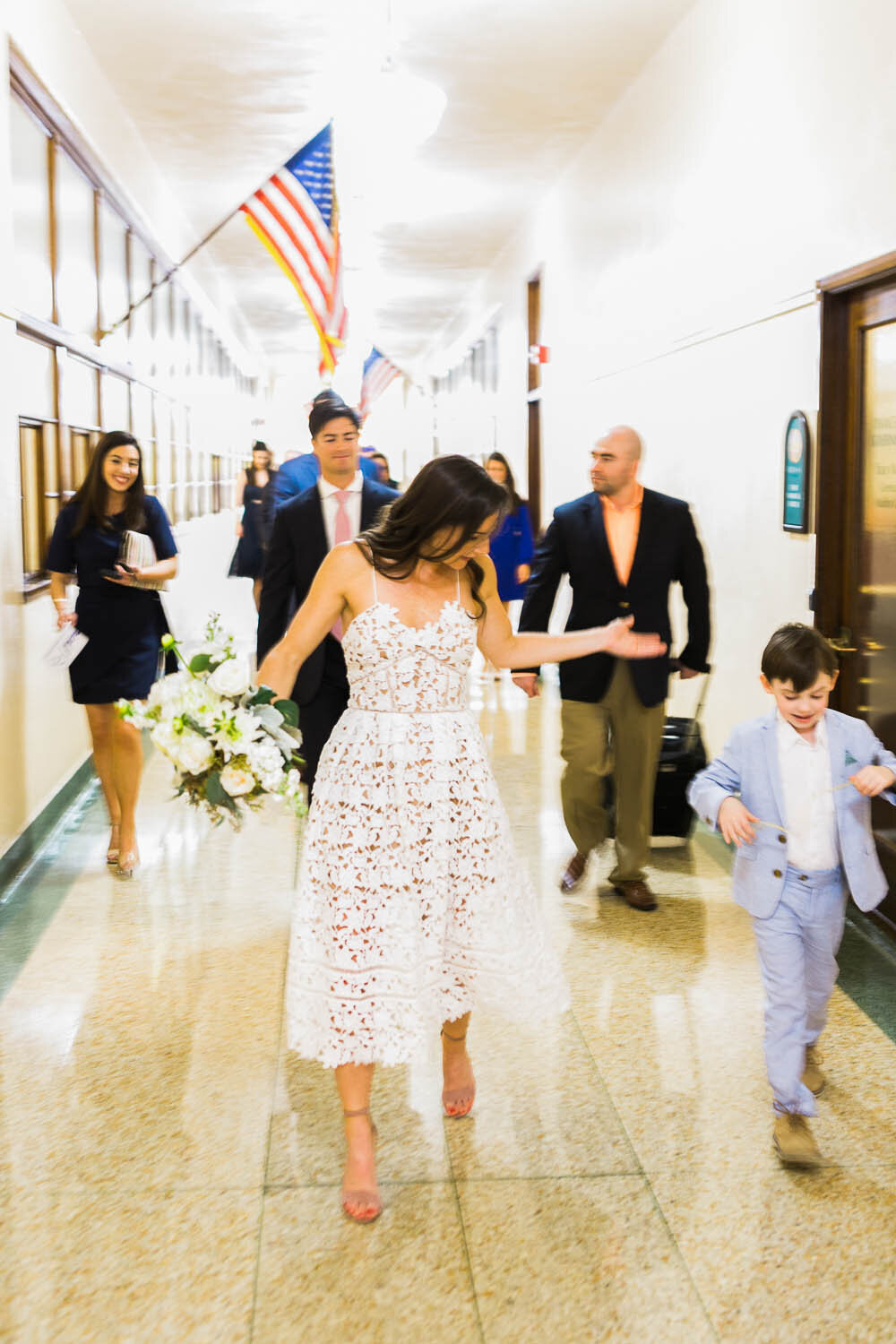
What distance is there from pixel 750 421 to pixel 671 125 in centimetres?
227

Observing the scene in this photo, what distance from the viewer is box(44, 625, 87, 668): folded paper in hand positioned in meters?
5.18

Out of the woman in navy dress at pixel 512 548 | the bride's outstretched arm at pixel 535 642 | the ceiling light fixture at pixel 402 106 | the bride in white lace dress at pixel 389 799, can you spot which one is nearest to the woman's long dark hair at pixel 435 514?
the bride in white lace dress at pixel 389 799

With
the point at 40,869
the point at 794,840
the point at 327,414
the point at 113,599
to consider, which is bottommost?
the point at 40,869

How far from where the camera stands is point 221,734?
2.72 meters

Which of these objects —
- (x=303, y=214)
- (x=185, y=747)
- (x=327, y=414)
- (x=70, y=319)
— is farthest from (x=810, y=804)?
(x=303, y=214)

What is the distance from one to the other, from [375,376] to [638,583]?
15.5 meters

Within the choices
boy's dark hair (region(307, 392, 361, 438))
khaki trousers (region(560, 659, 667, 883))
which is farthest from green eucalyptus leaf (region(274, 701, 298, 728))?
khaki trousers (region(560, 659, 667, 883))

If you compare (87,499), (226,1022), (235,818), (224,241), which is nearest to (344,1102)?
(235,818)

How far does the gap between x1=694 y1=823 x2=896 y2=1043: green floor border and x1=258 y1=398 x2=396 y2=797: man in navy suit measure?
1.84 m

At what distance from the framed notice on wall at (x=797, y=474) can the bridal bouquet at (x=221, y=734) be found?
10.2ft

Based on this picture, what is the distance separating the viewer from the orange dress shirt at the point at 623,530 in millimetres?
4852

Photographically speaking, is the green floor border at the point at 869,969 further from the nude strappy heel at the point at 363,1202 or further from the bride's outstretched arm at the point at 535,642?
the nude strappy heel at the point at 363,1202

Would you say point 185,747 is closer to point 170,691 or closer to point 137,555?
point 170,691

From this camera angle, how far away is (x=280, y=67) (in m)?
A: 7.85
